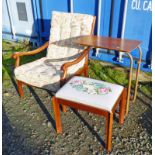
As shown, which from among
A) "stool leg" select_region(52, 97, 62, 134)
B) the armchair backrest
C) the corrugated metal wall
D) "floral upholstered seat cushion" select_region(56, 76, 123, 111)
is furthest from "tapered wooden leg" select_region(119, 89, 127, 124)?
the corrugated metal wall

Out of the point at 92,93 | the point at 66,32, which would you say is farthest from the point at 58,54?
the point at 92,93

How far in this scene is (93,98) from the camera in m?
2.33

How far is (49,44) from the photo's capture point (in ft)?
12.0

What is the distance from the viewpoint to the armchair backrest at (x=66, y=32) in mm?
3287

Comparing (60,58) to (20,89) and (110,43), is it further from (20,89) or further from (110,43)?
(110,43)

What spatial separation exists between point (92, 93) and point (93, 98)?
94 mm

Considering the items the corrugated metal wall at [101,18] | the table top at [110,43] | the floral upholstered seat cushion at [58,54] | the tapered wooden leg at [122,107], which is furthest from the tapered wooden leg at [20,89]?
the corrugated metal wall at [101,18]

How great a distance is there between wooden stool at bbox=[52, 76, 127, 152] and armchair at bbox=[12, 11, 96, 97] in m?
0.35

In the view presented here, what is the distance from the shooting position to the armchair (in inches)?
116

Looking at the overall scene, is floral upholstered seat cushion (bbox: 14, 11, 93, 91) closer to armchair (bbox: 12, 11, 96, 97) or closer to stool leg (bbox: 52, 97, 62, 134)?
armchair (bbox: 12, 11, 96, 97)

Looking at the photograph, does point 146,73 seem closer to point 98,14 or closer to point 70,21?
point 98,14

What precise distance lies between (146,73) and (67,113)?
168 centimetres

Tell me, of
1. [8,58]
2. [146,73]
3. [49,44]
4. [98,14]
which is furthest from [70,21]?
[8,58]

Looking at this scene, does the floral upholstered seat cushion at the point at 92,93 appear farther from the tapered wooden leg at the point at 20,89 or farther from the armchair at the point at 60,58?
the tapered wooden leg at the point at 20,89
